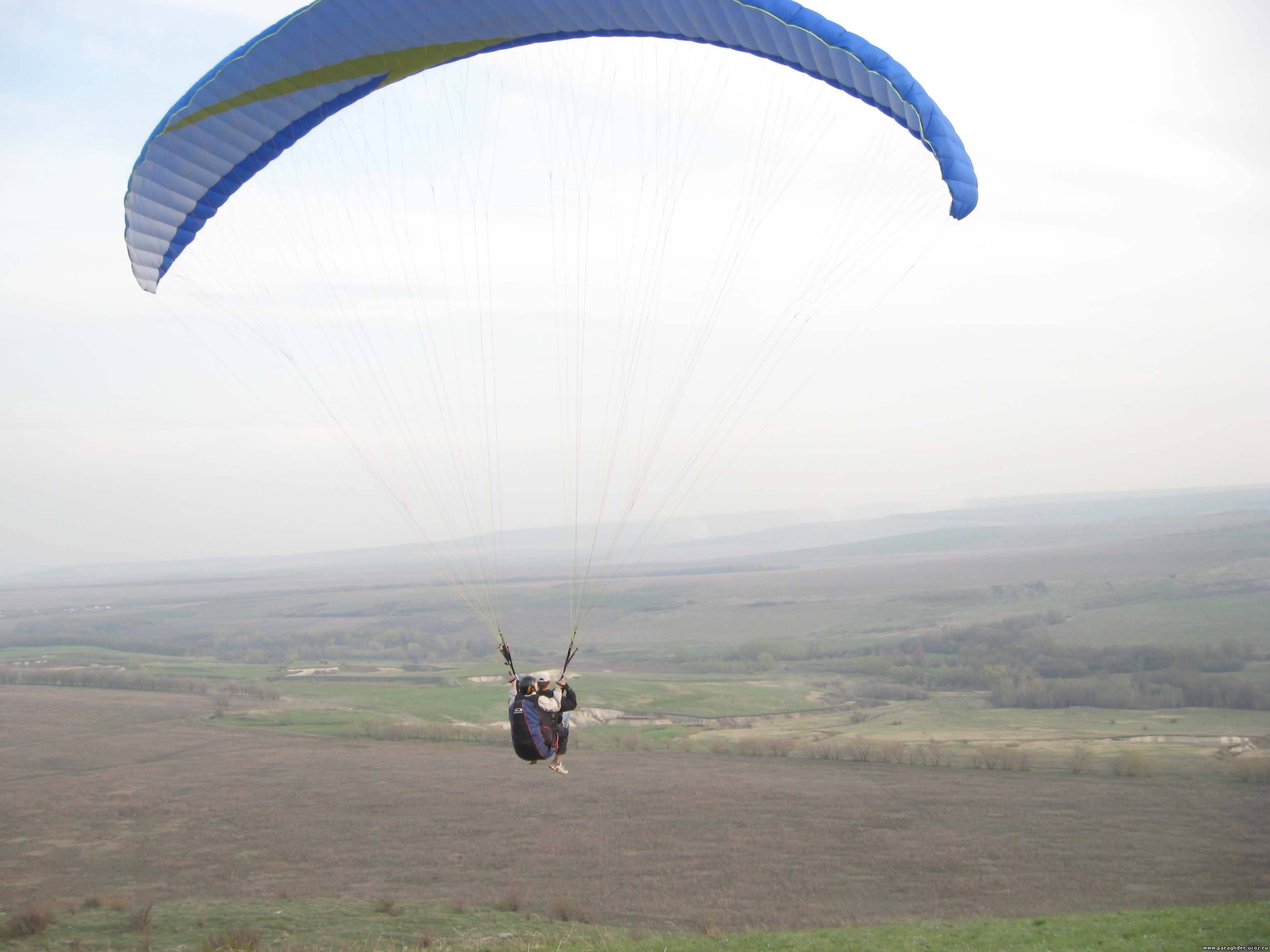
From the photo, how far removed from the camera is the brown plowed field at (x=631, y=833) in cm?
1969

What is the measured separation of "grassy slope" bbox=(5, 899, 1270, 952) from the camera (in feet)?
47.6

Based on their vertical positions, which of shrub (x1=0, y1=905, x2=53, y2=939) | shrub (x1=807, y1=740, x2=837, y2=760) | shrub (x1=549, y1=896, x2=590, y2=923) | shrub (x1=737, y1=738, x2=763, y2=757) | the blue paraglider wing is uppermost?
the blue paraglider wing

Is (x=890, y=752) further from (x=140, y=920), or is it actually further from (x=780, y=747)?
(x=140, y=920)

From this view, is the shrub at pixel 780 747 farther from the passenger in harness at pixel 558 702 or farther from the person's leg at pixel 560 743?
the passenger in harness at pixel 558 702

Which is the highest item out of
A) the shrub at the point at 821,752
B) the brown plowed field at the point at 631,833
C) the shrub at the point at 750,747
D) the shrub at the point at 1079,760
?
the brown plowed field at the point at 631,833

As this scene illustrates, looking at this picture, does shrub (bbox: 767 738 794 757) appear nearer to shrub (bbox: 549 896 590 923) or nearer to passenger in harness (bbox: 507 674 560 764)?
shrub (bbox: 549 896 590 923)

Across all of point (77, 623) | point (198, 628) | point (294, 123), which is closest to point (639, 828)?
point (294, 123)

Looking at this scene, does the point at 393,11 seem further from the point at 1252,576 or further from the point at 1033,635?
the point at 1252,576

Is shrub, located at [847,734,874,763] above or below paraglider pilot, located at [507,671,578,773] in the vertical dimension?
below

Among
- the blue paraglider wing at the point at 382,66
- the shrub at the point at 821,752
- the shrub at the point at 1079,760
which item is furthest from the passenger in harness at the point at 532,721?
the shrub at the point at 1079,760

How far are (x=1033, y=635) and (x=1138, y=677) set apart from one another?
740 inches

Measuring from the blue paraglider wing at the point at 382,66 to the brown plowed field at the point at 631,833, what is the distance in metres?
15.1

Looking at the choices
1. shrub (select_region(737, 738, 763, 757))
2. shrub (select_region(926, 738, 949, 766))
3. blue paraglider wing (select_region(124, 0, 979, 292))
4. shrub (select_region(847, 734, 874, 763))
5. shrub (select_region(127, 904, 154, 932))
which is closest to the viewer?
blue paraglider wing (select_region(124, 0, 979, 292))

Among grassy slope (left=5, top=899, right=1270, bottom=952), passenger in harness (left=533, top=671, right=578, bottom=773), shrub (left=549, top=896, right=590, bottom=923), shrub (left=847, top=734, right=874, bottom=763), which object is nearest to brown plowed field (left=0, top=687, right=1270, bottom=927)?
shrub (left=549, top=896, right=590, bottom=923)
